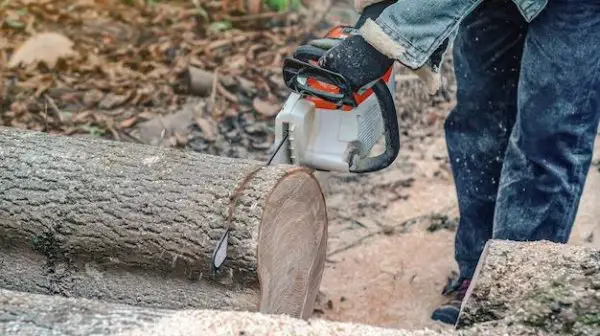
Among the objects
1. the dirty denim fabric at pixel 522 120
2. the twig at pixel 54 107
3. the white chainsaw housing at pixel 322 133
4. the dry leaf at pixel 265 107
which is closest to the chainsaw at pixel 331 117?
the white chainsaw housing at pixel 322 133

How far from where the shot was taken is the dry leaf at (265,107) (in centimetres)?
407

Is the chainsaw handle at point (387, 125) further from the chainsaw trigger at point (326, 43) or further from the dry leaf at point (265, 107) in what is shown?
the dry leaf at point (265, 107)

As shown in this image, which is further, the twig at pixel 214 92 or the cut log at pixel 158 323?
the twig at pixel 214 92

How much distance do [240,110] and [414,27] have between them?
81.2 inches

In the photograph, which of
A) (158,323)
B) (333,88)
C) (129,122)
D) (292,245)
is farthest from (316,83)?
(129,122)

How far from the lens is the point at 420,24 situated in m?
2.12

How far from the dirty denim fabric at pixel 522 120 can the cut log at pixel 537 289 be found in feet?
2.27

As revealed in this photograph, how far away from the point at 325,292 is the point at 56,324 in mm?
1411

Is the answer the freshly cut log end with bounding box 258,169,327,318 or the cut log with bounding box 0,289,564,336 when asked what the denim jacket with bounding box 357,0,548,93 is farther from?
the cut log with bounding box 0,289,564,336

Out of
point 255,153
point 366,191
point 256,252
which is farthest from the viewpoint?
point 255,153

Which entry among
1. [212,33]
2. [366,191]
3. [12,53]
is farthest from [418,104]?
[12,53]

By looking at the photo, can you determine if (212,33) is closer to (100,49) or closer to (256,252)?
(100,49)

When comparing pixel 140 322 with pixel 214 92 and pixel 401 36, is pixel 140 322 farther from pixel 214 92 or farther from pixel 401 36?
pixel 214 92

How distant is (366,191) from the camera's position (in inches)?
139
